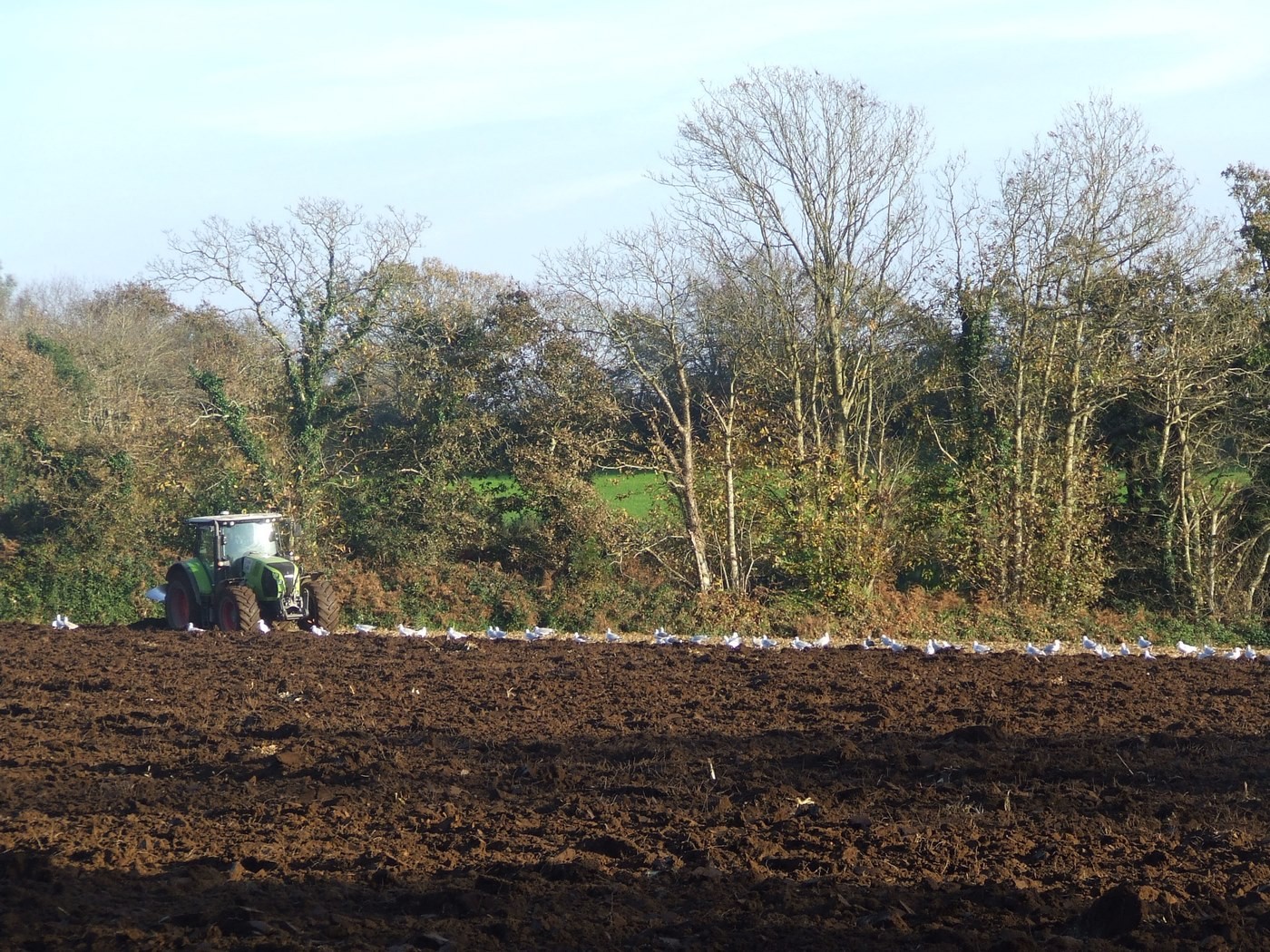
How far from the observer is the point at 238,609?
17.5 m

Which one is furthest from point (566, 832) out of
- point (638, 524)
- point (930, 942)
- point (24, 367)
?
point (24, 367)

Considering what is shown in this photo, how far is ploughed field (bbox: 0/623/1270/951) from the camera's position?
17.2ft

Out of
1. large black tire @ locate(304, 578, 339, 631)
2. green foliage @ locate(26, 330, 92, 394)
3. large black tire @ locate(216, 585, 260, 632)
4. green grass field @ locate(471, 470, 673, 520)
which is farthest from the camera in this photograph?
Answer: green foliage @ locate(26, 330, 92, 394)

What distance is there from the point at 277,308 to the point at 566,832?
808 inches

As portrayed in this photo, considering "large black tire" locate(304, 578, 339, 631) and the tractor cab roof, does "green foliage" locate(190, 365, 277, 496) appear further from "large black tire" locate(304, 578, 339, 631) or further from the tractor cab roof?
"large black tire" locate(304, 578, 339, 631)

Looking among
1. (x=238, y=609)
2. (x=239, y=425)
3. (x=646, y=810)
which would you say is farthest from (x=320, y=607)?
(x=646, y=810)

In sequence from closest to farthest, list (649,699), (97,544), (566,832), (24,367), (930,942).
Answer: (930,942)
(566,832)
(649,699)
(97,544)
(24,367)

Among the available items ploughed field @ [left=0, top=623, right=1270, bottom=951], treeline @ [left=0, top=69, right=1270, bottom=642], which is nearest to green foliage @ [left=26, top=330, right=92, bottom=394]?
treeline @ [left=0, top=69, right=1270, bottom=642]

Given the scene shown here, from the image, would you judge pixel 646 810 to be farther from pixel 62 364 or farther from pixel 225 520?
pixel 62 364

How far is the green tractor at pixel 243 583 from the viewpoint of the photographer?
1770 cm

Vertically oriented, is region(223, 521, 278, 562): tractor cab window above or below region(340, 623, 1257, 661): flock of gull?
above

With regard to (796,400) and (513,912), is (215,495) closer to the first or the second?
(796,400)

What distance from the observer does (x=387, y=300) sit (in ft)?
84.4

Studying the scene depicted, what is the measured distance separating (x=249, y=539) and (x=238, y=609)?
4.15 feet
